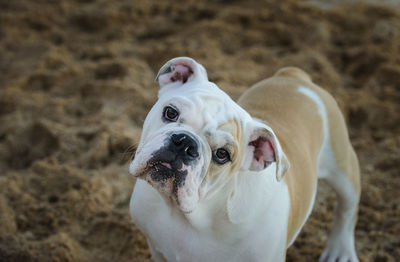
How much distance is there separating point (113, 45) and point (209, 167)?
3.39 m

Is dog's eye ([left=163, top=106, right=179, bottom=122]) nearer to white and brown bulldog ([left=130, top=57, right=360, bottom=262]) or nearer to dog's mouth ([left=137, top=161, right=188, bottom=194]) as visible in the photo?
white and brown bulldog ([left=130, top=57, right=360, bottom=262])

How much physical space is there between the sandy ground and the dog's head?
121cm

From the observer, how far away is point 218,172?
228 centimetres

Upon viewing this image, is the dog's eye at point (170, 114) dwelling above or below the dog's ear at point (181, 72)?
below

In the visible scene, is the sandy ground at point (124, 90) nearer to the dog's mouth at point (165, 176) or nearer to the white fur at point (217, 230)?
the white fur at point (217, 230)

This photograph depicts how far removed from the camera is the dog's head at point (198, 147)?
7.05ft

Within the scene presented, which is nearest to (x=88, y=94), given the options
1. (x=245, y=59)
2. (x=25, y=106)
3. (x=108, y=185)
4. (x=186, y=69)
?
(x=25, y=106)

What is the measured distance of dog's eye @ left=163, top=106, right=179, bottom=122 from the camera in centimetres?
230

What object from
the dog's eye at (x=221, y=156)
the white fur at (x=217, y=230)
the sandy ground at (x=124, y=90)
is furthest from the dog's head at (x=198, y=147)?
the sandy ground at (x=124, y=90)

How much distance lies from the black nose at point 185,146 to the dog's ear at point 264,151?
0.37m

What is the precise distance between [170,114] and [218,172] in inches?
13.5

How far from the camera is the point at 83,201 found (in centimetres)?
Result: 354

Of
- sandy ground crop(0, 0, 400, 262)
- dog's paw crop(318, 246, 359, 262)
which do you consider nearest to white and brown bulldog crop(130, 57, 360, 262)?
dog's paw crop(318, 246, 359, 262)

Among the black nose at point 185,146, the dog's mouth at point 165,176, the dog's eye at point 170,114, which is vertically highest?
the dog's eye at point 170,114
